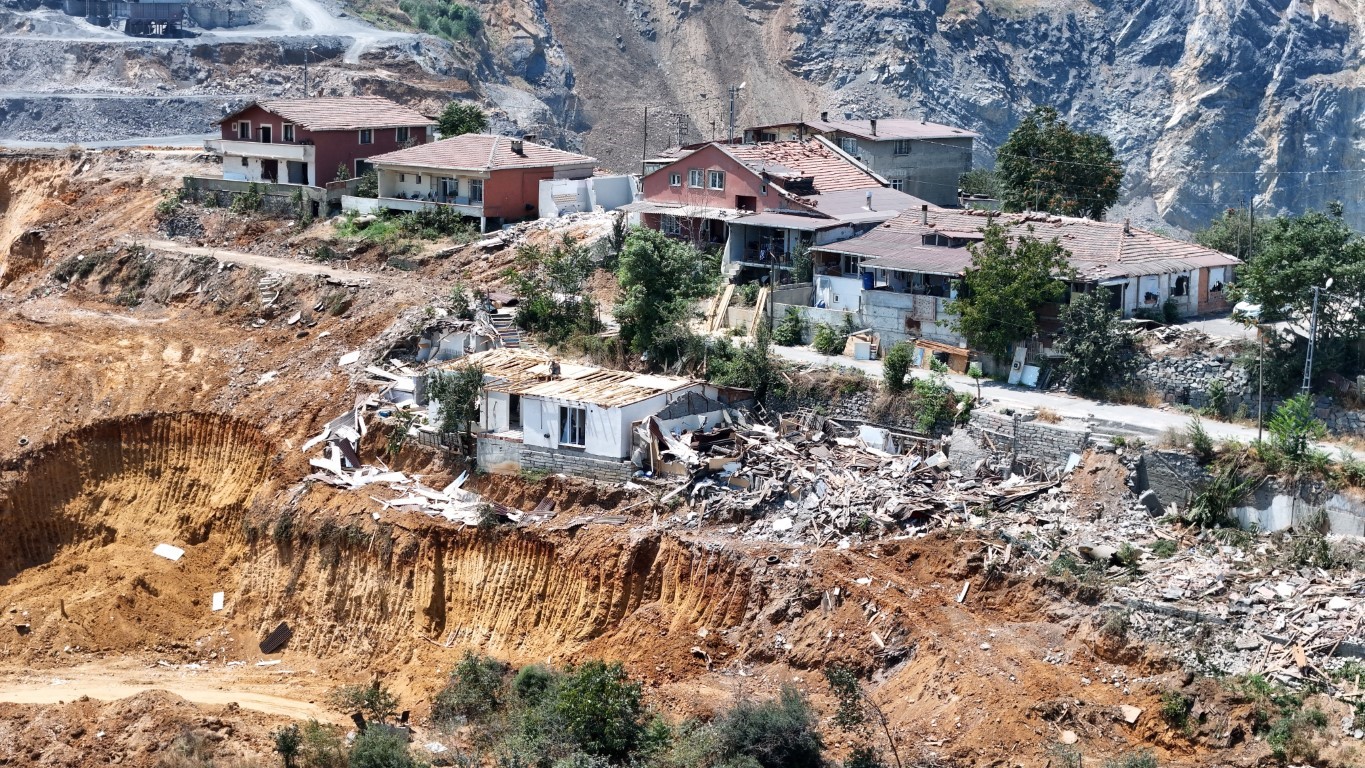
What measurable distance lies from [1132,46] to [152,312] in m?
63.8

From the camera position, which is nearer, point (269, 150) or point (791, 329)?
point (791, 329)

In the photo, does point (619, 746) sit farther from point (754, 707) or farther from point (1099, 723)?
point (1099, 723)

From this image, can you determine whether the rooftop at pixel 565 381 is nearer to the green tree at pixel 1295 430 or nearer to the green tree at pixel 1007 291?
the green tree at pixel 1007 291

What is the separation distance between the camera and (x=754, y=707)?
28.5 metres

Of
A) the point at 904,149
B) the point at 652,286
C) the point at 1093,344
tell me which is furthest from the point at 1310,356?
the point at 904,149

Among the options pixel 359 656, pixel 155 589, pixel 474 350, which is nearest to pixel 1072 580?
pixel 359 656

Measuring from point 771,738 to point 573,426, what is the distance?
11.5m

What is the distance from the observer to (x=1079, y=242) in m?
41.7

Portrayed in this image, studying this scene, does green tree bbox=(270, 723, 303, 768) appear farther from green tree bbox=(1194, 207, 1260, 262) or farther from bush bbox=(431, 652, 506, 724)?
green tree bbox=(1194, 207, 1260, 262)

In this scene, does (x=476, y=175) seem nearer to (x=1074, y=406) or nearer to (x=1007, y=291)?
(x=1007, y=291)

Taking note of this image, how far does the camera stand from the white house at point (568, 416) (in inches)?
1439

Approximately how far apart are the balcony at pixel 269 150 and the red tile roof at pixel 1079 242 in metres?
21.7

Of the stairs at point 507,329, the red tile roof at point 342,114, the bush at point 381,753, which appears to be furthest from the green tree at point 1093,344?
the red tile roof at point 342,114

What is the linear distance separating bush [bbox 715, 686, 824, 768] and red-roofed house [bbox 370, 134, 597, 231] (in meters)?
27.3
